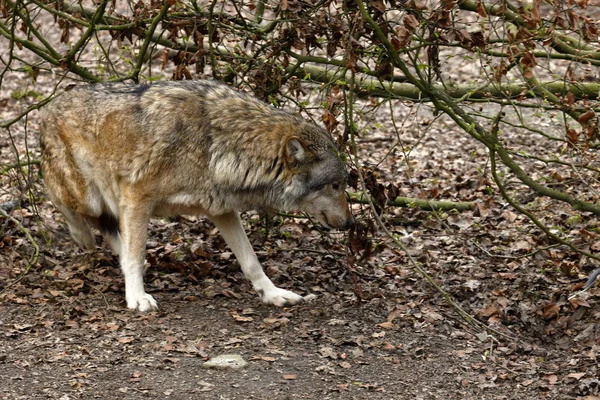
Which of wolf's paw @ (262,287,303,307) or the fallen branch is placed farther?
the fallen branch

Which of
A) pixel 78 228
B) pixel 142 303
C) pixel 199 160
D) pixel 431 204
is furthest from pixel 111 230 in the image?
pixel 431 204

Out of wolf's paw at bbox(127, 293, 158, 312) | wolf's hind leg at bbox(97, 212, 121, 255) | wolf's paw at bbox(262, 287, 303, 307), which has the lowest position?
wolf's paw at bbox(262, 287, 303, 307)

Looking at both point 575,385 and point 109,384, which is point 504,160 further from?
point 109,384

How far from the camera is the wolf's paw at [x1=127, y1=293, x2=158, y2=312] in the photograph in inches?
278

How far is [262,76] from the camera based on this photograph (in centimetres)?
792

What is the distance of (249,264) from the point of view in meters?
7.45

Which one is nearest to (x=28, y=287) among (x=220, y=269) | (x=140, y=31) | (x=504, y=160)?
(x=220, y=269)

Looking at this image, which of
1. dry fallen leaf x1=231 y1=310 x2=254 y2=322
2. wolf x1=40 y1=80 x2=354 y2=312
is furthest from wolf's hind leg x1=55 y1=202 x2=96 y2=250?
dry fallen leaf x1=231 y1=310 x2=254 y2=322

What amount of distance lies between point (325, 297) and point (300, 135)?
1.56 meters

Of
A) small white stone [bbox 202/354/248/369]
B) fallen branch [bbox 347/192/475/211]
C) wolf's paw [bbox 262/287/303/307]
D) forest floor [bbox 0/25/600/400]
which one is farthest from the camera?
fallen branch [bbox 347/192/475/211]

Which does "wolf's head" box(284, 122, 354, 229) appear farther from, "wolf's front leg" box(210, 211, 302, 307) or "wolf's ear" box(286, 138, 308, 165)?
"wolf's front leg" box(210, 211, 302, 307)

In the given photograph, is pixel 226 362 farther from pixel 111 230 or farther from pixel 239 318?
pixel 111 230

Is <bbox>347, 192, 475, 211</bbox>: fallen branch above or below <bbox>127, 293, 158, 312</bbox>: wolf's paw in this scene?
above

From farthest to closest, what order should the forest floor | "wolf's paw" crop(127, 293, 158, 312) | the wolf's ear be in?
"wolf's paw" crop(127, 293, 158, 312) < the wolf's ear < the forest floor
